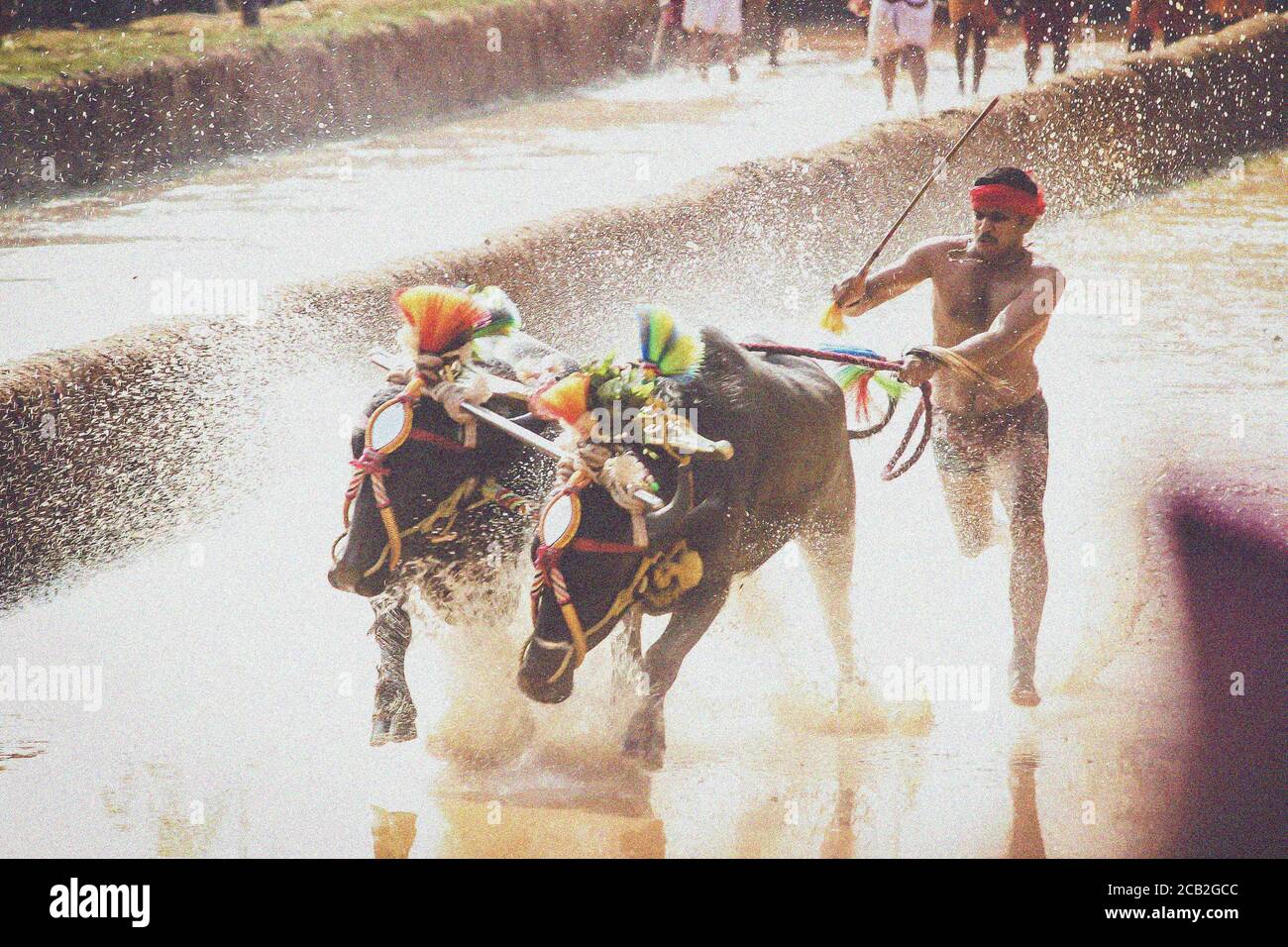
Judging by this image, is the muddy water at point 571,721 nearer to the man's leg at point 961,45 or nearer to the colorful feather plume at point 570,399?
the colorful feather plume at point 570,399

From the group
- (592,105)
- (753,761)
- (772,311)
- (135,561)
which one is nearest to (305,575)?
(135,561)

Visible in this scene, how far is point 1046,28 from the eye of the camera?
1197cm

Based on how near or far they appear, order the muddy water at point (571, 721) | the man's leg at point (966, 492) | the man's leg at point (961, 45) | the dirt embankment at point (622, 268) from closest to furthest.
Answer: the muddy water at point (571, 721), the man's leg at point (966, 492), the dirt embankment at point (622, 268), the man's leg at point (961, 45)

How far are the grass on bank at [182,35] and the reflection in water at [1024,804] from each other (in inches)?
265

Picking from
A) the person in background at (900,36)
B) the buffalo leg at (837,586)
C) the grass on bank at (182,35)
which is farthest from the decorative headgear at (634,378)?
the person in background at (900,36)

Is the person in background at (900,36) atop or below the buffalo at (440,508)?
atop

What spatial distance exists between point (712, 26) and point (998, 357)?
854cm

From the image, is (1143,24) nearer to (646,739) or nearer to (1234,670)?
(1234,670)

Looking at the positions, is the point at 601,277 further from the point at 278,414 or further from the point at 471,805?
the point at 471,805

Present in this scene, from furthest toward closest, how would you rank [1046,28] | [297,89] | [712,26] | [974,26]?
[712,26]
[1046,28]
[974,26]
[297,89]

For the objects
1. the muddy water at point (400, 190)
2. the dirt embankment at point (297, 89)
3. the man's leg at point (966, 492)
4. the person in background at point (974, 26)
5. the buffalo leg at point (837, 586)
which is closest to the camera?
the buffalo leg at point (837, 586)

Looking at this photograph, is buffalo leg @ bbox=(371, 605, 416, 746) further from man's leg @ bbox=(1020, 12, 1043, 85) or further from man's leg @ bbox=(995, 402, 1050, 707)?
man's leg @ bbox=(1020, 12, 1043, 85)

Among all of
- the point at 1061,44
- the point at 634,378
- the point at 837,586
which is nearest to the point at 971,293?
the point at 837,586

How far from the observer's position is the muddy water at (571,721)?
4266mm
